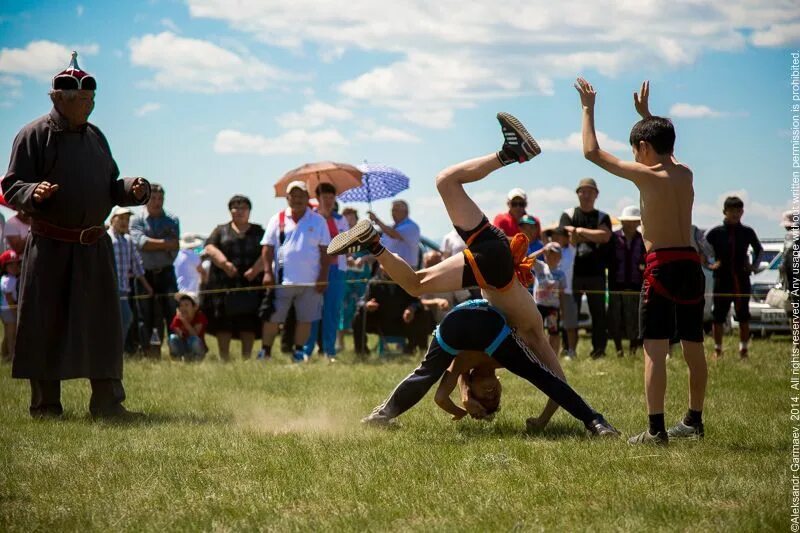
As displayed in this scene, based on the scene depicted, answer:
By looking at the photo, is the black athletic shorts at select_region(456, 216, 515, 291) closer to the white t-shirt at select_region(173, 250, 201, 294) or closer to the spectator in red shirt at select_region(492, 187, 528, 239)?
the spectator in red shirt at select_region(492, 187, 528, 239)

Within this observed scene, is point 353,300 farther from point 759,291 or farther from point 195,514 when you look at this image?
point 195,514

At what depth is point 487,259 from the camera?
Answer: 7.25 meters

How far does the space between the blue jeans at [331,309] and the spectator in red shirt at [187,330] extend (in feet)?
4.60

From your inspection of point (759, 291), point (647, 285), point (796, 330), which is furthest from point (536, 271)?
point (759, 291)

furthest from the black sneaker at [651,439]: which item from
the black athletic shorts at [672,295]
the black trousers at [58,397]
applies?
the black trousers at [58,397]

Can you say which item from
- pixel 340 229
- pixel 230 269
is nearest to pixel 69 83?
pixel 230 269

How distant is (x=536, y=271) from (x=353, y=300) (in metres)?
3.13

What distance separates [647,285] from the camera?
279 inches

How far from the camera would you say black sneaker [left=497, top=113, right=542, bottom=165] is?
7.16 metres

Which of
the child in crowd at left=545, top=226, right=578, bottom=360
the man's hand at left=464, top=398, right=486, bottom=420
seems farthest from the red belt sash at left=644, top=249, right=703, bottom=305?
the child in crowd at left=545, top=226, right=578, bottom=360

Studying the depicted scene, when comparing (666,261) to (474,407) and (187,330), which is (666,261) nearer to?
(474,407)

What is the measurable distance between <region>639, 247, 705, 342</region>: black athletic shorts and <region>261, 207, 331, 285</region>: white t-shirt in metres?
7.20

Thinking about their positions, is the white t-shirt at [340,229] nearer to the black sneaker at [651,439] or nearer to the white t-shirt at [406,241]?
the white t-shirt at [406,241]

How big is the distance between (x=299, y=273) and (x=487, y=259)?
6.79 m
